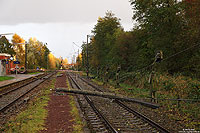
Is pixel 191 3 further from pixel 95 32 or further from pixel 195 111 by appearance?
pixel 95 32

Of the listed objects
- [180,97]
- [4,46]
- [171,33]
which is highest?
[4,46]

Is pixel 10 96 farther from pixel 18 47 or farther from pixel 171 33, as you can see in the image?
pixel 18 47

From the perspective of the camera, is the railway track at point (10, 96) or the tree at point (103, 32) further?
the tree at point (103, 32)

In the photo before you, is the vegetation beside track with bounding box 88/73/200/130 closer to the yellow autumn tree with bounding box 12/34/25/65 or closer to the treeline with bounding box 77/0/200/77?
the treeline with bounding box 77/0/200/77

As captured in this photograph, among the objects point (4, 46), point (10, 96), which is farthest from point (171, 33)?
point (4, 46)

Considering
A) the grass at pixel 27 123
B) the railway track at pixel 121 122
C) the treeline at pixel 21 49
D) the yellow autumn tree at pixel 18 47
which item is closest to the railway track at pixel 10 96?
the grass at pixel 27 123

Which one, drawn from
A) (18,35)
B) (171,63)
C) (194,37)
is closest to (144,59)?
(171,63)

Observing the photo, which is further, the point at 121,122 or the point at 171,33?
the point at 171,33

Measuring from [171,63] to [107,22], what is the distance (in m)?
26.4

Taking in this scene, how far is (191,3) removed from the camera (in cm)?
1681

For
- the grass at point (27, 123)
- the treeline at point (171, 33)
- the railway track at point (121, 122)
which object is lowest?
the railway track at point (121, 122)

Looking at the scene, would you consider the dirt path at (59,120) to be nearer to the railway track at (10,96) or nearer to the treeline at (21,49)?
the railway track at (10,96)

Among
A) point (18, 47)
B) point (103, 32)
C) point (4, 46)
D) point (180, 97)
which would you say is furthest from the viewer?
point (18, 47)

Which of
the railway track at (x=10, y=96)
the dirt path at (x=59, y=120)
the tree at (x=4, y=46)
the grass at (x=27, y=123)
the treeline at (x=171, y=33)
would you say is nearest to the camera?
the grass at (x=27, y=123)
